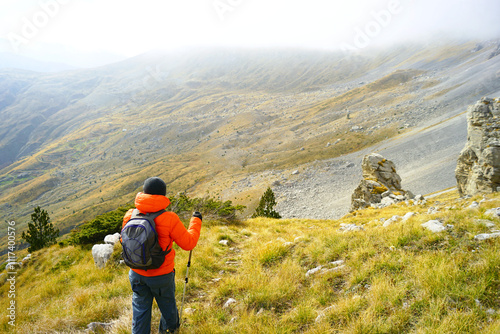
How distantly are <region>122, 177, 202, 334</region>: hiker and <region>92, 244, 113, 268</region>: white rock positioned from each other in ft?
18.1

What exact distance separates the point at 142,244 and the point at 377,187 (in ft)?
66.4

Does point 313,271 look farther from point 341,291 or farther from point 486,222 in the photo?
point 486,222

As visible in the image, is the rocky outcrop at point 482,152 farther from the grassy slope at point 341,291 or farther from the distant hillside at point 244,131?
the distant hillside at point 244,131

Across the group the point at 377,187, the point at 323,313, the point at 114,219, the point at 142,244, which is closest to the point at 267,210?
the point at 377,187

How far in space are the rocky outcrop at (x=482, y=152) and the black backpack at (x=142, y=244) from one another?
1822cm

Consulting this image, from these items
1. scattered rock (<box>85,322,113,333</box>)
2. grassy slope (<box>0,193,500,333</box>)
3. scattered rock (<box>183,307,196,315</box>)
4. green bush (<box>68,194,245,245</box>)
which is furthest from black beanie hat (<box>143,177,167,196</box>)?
green bush (<box>68,194,245,245</box>)

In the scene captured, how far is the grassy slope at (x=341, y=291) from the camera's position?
9.57 ft

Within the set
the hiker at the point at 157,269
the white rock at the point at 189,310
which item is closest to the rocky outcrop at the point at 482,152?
the white rock at the point at 189,310

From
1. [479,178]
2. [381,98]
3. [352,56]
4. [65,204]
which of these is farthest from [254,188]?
[352,56]

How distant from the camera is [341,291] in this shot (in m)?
3.96

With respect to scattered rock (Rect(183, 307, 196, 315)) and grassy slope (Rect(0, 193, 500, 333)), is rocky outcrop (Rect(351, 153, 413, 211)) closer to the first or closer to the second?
grassy slope (Rect(0, 193, 500, 333))

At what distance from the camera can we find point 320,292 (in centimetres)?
393

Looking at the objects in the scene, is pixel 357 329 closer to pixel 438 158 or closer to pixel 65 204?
pixel 438 158

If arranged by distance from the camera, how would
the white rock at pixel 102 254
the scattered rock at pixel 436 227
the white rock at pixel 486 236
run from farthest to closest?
the white rock at pixel 102 254
the scattered rock at pixel 436 227
the white rock at pixel 486 236
